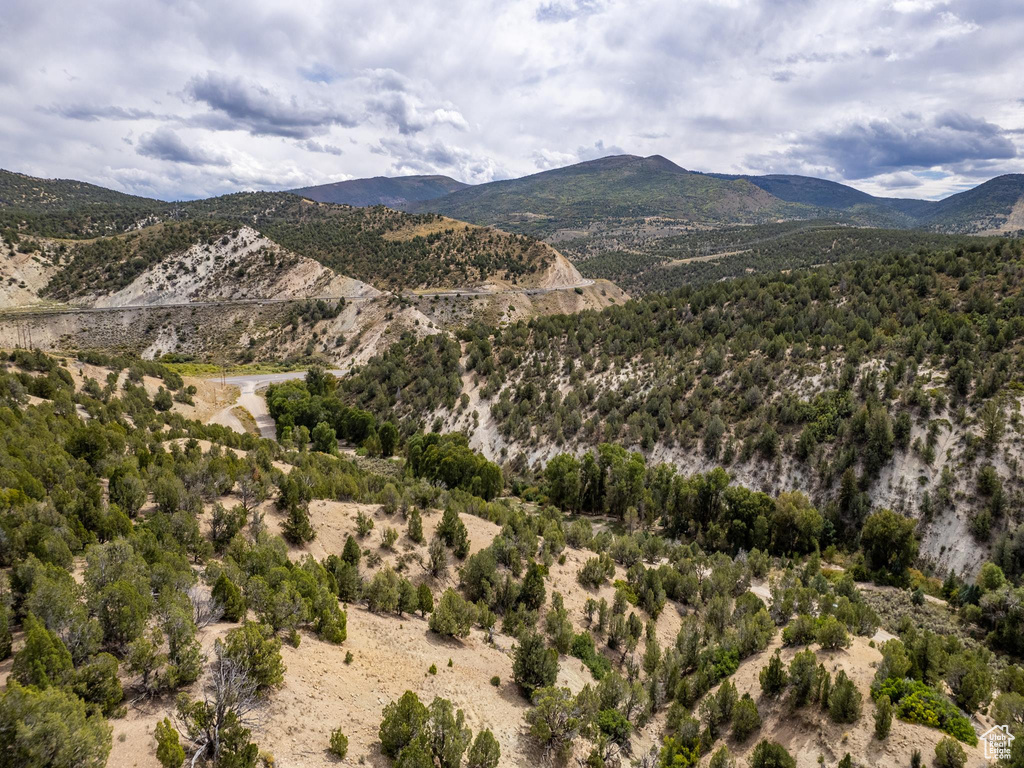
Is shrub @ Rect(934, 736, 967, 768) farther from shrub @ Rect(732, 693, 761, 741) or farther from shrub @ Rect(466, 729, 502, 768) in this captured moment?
shrub @ Rect(466, 729, 502, 768)

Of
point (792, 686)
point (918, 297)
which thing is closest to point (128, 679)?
point (792, 686)

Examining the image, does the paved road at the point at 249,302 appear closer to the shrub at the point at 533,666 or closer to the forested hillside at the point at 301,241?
the forested hillside at the point at 301,241

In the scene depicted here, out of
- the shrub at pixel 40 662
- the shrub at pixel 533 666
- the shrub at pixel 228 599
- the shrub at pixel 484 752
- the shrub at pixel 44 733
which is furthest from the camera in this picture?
the shrub at pixel 533 666

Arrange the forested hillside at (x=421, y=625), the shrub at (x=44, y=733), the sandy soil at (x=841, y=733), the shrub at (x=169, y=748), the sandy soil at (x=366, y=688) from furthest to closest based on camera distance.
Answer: the sandy soil at (x=841, y=733) < the forested hillside at (x=421, y=625) < the sandy soil at (x=366, y=688) < the shrub at (x=169, y=748) < the shrub at (x=44, y=733)

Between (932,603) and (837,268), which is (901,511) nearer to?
(932,603)

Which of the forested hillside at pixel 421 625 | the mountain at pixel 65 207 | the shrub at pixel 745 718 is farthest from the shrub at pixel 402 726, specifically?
the mountain at pixel 65 207
